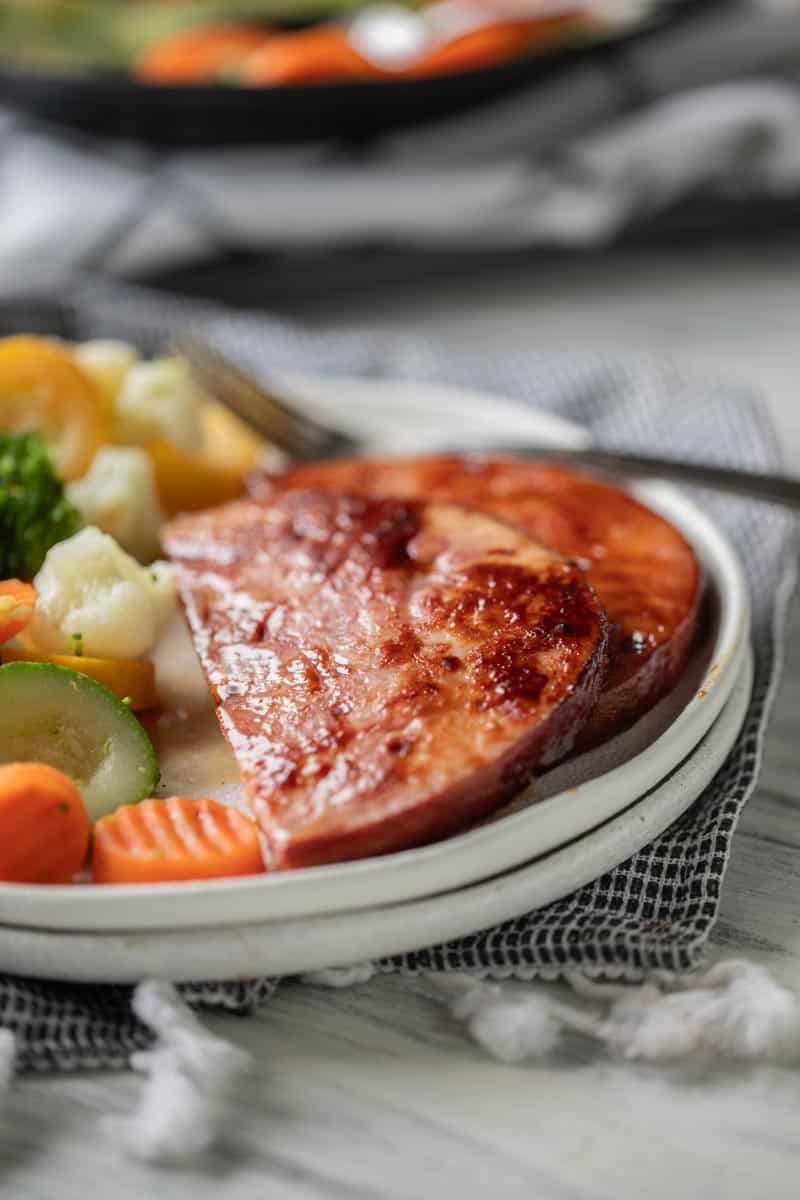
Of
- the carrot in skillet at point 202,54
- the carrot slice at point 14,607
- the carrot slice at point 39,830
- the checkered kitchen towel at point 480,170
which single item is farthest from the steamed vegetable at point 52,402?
the carrot in skillet at point 202,54

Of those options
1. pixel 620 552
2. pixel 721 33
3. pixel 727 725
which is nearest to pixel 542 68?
pixel 721 33

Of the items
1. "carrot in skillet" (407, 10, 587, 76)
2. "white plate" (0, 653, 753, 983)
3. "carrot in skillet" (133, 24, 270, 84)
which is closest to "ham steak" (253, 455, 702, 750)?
"white plate" (0, 653, 753, 983)

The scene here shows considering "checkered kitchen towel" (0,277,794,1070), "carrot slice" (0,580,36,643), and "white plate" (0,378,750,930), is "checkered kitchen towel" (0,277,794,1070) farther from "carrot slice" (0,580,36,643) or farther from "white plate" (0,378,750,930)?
"carrot slice" (0,580,36,643)

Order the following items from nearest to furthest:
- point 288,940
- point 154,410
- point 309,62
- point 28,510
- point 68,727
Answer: point 288,940 < point 68,727 < point 28,510 < point 154,410 < point 309,62

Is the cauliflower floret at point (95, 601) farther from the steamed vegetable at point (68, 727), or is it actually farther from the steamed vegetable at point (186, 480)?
the steamed vegetable at point (186, 480)

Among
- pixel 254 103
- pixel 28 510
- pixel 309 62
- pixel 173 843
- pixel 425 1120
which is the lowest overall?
pixel 425 1120

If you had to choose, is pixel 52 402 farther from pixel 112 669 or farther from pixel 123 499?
pixel 112 669

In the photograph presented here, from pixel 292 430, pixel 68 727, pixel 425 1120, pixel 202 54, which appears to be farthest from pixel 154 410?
pixel 202 54
